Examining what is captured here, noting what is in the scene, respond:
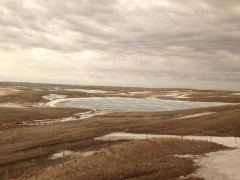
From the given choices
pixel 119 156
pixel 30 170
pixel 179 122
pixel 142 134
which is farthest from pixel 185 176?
pixel 179 122

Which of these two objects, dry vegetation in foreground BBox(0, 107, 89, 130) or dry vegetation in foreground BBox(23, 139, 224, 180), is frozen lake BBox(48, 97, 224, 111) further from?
dry vegetation in foreground BBox(23, 139, 224, 180)

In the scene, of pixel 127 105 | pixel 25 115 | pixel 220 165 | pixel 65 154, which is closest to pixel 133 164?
pixel 220 165

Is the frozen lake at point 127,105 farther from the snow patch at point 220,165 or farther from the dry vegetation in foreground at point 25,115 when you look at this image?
the snow patch at point 220,165

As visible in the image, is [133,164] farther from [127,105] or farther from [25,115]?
[127,105]

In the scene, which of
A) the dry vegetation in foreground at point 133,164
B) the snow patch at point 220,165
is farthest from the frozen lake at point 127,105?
the snow patch at point 220,165

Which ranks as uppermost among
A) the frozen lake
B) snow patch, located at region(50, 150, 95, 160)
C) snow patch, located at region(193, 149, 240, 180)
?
snow patch, located at region(193, 149, 240, 180)

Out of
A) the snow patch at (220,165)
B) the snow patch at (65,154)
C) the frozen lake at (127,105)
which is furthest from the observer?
the frozen lake at (127,105)

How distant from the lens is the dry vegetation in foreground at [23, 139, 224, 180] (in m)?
28.1

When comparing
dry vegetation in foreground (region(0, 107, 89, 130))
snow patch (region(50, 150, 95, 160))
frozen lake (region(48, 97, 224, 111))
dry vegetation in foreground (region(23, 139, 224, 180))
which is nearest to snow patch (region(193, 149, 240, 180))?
dry vegetation in foreground (region(23, 139, 224, 180))

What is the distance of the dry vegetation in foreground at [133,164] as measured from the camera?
92.2ft

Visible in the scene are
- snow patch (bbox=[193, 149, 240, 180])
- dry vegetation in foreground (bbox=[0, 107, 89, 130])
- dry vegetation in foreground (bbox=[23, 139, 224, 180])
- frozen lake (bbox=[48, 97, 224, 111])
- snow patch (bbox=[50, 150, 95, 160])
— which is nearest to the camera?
snow patch (bbox=[193, 149, 240, 180])

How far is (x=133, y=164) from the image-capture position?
3105 cm

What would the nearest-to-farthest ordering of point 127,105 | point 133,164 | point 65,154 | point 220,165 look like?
1. point 133,164
2. point 220,165
3. point 65,154
4. point 127,105

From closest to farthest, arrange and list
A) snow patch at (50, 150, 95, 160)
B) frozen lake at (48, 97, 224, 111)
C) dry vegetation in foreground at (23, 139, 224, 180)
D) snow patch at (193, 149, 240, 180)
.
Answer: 1. snow patch at (193, 149, 240, 180)
2. dry vegetation in foreground at (23, 139, 224, 180)
3. snow patch at (50, 150, 95, 160)
4. frozen lake at (48, 97, 224, 111)
